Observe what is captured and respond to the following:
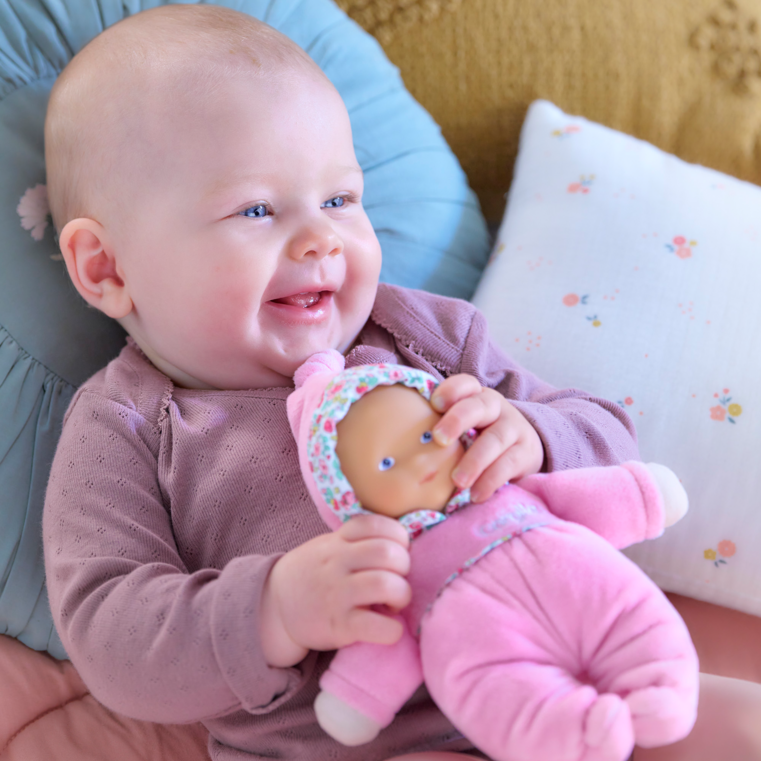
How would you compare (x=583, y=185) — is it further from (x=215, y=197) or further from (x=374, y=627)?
(x=374, y=627)

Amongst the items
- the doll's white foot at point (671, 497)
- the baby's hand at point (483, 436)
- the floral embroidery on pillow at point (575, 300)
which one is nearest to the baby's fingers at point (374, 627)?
the baby's hand at point (483, 436)

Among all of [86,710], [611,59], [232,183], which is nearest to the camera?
[232,183]

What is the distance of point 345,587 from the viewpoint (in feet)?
1.78

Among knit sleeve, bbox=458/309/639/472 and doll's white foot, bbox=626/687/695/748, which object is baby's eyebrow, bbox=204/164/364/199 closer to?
knit sleeve, bbox=458/309/639/472

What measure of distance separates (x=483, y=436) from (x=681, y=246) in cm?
57

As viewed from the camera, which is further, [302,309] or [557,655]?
[302,309]

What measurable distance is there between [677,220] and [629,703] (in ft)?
2.46

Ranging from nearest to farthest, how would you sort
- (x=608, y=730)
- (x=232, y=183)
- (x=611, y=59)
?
(x=608, y=730) → (x=232, y=183) → (x=611, y=59)

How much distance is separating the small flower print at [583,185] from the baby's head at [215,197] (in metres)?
0.41

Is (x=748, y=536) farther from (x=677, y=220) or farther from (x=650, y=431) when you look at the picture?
(x=677, y=220)

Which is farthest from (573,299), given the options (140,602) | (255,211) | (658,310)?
(140,602)

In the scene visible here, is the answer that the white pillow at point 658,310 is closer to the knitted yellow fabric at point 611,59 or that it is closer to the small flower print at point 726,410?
the small flower print at point 726,410

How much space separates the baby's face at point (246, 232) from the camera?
0.74 m

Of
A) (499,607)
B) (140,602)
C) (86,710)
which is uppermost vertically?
(499,607)
